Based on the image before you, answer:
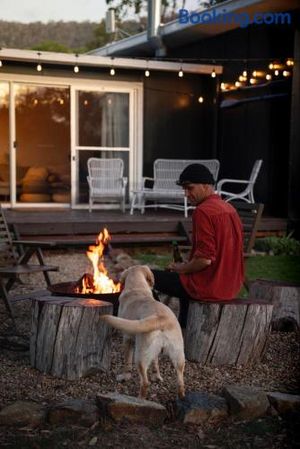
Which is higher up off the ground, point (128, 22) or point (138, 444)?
point (128, 22)

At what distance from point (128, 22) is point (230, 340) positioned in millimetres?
23669

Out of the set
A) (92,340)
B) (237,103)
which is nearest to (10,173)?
(237,103)

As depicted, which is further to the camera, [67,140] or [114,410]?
[67,140]

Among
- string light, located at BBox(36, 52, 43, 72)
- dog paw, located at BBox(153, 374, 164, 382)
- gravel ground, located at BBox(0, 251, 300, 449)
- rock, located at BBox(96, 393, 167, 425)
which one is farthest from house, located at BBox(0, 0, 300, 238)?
rock, located at BBox(96, 393, 167, 425)

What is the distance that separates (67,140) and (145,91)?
1728 mm

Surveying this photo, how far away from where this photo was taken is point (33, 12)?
137 feet

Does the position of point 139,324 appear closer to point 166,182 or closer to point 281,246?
point 281,246

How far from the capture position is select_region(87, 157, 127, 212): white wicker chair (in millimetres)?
11352

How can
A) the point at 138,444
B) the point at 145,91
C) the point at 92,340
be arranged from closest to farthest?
the point at 138,444
the point at 92,340
the point at 145,91

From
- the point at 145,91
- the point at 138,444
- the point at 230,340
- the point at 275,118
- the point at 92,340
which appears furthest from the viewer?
the point at 145,91

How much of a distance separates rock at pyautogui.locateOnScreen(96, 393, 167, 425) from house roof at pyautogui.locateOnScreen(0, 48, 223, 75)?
8.02 m

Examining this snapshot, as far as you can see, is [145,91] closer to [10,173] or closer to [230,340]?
[10,173]

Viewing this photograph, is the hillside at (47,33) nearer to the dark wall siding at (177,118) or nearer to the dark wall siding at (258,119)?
the dark wall siding at (177,118)

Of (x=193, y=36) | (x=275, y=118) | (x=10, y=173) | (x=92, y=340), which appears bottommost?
(x=92, y=340)
